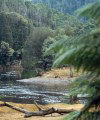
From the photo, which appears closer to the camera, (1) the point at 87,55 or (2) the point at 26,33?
(1) the point at 87,55

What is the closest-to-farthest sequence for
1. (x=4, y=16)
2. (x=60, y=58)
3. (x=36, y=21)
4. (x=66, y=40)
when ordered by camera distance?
(x=60, y=58), (x=66, y=40), (x=4, y=16), (x=36, y=21)

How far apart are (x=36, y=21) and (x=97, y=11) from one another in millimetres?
174727

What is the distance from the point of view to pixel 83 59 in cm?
561

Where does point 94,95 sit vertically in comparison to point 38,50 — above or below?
above

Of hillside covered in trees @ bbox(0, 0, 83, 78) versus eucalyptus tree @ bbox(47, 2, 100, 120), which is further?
hillside covered in trees @ bbox(0, 0, 83, 78)

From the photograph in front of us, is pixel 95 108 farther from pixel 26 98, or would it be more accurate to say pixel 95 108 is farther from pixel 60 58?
pixel 26 98

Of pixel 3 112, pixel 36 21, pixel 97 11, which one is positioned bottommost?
pixel 36 21

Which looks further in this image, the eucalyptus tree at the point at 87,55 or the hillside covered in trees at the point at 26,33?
the hillside covered in trees at the point at 26,33

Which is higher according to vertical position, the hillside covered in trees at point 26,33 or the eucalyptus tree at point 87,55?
the eucalyptus tree at point 87,55

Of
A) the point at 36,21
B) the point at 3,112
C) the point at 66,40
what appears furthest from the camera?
the point at 36,21

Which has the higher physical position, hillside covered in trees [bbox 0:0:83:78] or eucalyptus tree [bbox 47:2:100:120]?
eucalyptus tree [bbox 47:2:100:120]

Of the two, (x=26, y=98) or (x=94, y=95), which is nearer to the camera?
(x=94, y=95)

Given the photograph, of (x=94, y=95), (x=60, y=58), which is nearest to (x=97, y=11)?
(x=60, y=58)

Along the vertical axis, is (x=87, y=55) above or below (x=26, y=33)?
above
